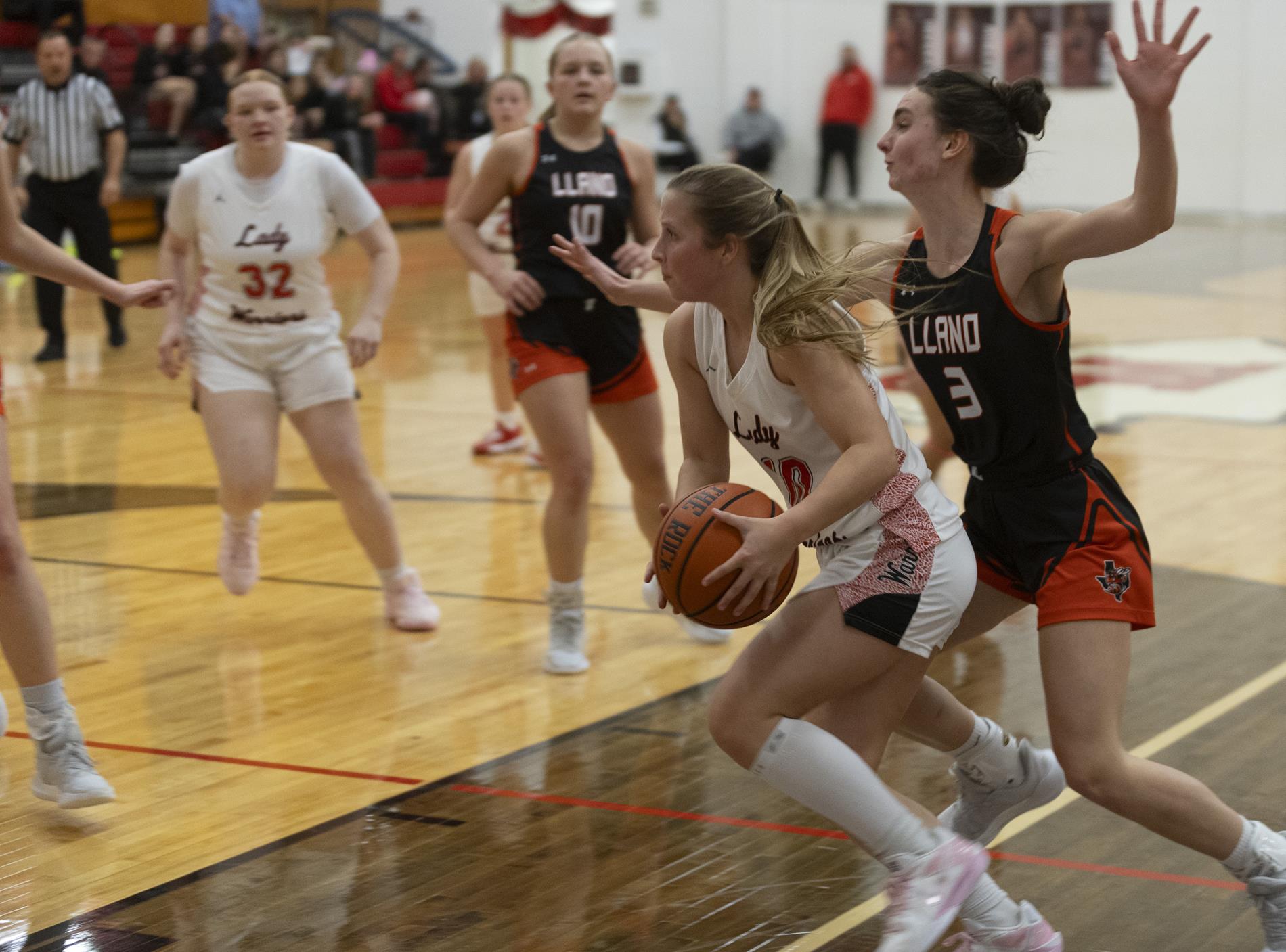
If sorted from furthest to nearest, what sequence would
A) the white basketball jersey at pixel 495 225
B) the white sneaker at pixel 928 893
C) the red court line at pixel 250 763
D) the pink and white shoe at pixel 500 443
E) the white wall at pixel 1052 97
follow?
the white wall at pixel 1052 97 < the pink and white shoe at pixel 500 443 < the white basketball jersey at pixel 495 225 < the red court line at pixel 250 763 < the white sneaker at pixel 928 893

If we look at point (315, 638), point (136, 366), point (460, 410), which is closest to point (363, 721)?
point (315, 638)

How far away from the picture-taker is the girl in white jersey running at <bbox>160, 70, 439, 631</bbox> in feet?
16.8

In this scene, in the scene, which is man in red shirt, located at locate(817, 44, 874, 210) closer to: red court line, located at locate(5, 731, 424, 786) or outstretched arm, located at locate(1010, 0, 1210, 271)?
red court line, located at locate(5, 731, 424, 786)

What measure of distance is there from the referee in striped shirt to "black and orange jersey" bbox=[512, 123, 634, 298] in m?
6.40

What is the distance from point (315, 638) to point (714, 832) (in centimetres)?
200

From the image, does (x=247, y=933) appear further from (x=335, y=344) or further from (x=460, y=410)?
(x=460, y=410)

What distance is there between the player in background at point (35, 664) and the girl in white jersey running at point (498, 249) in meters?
3.92

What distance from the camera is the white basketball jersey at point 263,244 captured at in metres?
5.12

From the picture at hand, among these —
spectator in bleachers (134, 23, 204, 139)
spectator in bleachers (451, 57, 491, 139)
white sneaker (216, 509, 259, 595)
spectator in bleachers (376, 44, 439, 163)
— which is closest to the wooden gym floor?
white sneaker (216, 509, 259, 595)

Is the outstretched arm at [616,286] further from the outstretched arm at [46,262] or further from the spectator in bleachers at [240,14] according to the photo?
the spectator in bleachers at [240,14]

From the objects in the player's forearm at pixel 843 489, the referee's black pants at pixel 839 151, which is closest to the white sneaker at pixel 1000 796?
the player's forearm at pixel 843 489

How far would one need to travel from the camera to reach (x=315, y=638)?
17.6 feet

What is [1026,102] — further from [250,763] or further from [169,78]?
[169,78]

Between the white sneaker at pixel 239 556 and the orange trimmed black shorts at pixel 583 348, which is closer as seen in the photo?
the orange trimmed black shorts at pixel 583 348
